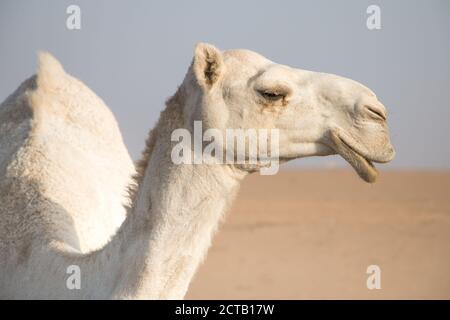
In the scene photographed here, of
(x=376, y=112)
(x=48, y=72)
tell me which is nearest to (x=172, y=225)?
(x=376, y=112)

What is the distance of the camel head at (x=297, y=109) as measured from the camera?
3.98m

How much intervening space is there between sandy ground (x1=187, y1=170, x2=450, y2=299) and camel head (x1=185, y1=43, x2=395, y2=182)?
869 centimetres

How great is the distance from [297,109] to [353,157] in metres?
0.35

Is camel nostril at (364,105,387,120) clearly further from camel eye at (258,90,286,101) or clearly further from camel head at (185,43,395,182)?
camel eye at (258,90,286,101)

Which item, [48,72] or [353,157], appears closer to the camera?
[353,157]

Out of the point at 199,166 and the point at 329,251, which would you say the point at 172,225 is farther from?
the point at 329,251

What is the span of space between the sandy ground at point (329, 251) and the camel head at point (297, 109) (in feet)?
28.5

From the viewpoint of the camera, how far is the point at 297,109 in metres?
4.07

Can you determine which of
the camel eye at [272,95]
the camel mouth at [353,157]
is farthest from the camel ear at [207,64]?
the camel mouth at [353,157]

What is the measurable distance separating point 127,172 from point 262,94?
3.13 metres

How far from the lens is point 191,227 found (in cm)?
395
